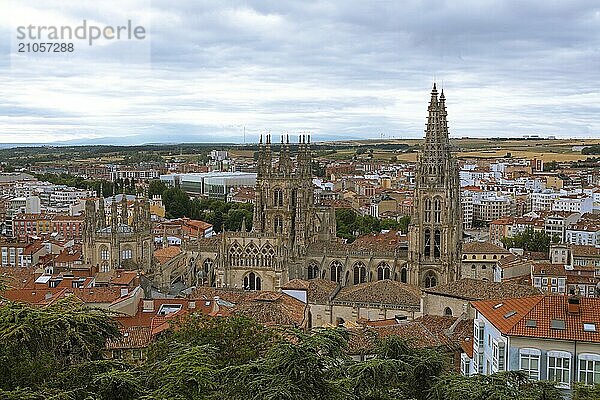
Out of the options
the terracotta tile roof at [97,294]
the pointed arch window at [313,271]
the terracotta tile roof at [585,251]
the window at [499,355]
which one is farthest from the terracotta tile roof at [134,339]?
the terracotta tile roof at [585,251]

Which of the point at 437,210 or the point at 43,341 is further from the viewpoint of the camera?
the point at 437,210

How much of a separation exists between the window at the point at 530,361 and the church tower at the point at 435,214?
30000 mm

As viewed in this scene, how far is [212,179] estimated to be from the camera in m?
160

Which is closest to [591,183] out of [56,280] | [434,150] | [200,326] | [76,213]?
[76,213]

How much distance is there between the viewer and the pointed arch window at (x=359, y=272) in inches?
2224

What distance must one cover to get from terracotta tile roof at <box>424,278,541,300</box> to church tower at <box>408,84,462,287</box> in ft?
39.3

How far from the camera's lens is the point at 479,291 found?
42.2 meters

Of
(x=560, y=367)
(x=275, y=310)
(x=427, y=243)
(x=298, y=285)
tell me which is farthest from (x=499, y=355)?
(x=427, y=243)

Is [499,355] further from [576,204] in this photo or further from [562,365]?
[576,204]

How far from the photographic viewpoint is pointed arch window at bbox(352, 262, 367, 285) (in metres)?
56.5

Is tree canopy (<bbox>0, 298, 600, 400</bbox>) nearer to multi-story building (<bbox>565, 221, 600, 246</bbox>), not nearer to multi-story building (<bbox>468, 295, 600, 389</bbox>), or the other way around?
multi-story building (<bbox>468, 295, 600, 389</bbox>)

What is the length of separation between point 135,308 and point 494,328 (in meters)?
21.0

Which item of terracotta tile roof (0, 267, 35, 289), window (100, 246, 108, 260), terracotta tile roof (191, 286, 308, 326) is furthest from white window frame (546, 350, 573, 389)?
window (100, 246, 108, 260)

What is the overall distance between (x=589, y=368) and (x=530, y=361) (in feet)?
5.81
